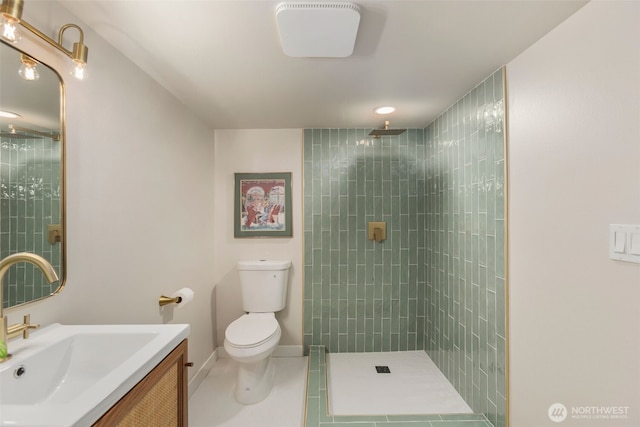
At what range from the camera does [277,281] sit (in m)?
2.62

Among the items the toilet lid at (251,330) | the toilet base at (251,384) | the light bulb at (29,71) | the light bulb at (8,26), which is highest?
the light bulb at (8,26)

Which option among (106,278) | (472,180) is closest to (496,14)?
(472,180)

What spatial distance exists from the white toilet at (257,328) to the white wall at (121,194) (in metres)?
0.41

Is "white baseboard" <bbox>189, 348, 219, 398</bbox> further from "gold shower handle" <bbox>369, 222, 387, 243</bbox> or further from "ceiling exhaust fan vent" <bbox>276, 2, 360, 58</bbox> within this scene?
"ceiling exhaust fan vent" <bbox>276, 2, 360, 58</bbox>

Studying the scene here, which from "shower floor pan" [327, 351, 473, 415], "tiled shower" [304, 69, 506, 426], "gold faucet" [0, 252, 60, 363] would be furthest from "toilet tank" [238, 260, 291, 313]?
"gold faucet" [0, 252, 60, 363]

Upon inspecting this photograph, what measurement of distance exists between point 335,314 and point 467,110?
2.01 m

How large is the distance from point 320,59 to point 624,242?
145 centimetres

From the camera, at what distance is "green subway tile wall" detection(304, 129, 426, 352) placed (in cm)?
278

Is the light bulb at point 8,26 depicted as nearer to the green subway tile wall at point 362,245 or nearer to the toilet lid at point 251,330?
the toilet lid at point 251,330

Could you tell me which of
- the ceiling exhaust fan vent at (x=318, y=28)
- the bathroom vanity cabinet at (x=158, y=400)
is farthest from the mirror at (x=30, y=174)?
the ceiling exhaust fan vent at (x=318, y=28)

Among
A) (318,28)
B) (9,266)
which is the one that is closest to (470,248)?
(318,28)

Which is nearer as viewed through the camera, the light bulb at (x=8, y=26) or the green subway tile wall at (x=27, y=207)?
the light bulb at (x=8, y=26)

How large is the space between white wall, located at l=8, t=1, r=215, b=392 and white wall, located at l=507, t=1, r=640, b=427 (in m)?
2.01

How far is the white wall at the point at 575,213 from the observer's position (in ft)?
3.27
